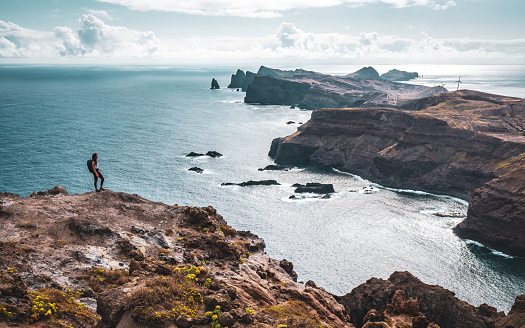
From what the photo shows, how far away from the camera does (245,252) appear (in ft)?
105

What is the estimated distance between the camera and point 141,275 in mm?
20703

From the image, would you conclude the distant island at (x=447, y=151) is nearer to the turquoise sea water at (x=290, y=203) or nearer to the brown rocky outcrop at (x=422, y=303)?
the turquoise sea water at (x=290, y=203)

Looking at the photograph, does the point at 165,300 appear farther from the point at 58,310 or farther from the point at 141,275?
the point at 58,310

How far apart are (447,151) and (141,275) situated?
12539cm

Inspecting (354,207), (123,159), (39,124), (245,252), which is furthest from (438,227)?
(39,124)

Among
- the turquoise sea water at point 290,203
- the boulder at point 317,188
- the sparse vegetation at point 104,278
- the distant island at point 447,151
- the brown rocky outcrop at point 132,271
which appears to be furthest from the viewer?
the boulder at point 317,188

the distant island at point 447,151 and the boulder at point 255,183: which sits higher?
the distant island at point 447,151

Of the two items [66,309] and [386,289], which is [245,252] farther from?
[386,289]

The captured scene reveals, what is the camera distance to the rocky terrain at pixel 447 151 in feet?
294

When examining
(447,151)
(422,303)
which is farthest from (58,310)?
(447,151)

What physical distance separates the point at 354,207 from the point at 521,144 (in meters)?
49.2

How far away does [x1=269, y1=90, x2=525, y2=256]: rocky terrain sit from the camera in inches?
3526

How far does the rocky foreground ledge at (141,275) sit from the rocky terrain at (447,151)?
55357 millimetres

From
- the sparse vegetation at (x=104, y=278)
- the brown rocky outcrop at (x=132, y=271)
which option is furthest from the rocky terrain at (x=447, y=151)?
the sparse vegetation at (x=104, y=278)
